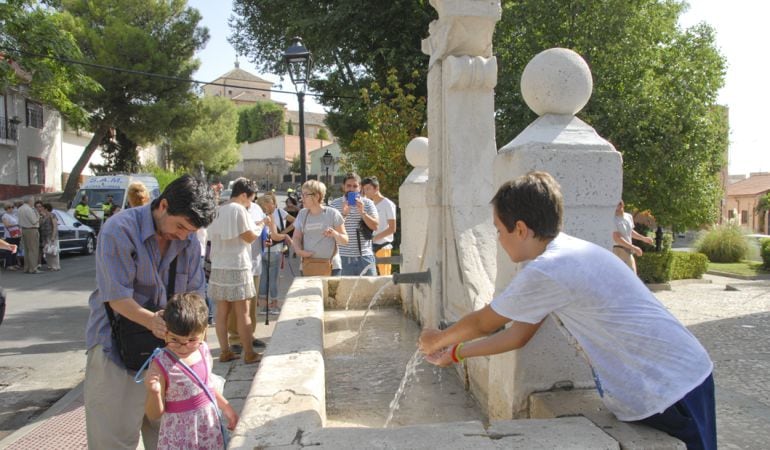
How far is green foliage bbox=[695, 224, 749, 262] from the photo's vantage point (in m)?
21.1

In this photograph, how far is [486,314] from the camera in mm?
2072

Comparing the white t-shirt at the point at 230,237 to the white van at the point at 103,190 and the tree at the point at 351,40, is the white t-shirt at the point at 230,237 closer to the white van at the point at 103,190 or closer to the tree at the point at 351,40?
the tree at the point at 351,40

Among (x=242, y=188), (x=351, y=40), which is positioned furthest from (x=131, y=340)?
(x=351, y=40)

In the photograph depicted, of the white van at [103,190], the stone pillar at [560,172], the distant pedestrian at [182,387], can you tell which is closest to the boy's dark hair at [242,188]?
the distant pedestrian at [182,387]

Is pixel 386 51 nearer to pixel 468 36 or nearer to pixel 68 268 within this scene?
pixel 68 268

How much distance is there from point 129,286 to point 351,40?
15.4 m

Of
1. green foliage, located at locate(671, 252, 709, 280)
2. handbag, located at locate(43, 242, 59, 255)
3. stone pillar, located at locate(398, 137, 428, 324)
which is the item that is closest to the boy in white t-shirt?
stone pillar, located at locate(398, 137, 428, 324)

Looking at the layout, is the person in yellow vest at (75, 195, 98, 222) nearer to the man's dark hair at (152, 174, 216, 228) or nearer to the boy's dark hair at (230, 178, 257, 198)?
the boy's dark hair at (230, 178, 257, 198)

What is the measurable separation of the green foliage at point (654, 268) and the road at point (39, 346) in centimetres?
1125

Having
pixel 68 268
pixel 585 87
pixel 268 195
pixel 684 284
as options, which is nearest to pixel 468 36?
pixel 585 87

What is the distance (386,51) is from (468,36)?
12.6 meters

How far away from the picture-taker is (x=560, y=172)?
2.56 m

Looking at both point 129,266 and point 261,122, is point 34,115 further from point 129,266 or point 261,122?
point 261,122

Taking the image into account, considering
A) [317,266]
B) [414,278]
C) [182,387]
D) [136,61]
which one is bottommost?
[182,387]
